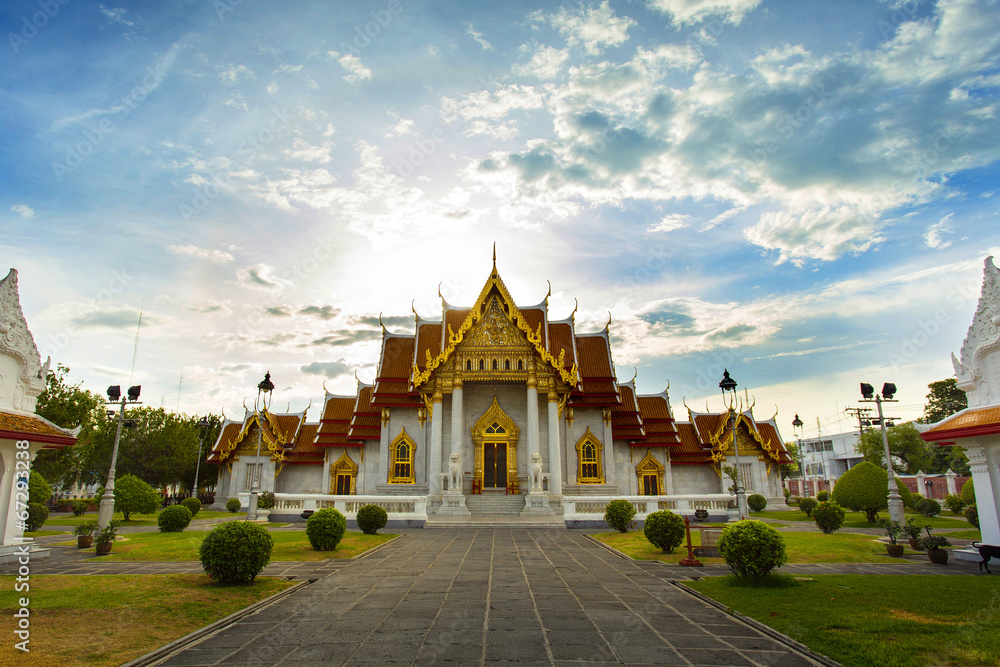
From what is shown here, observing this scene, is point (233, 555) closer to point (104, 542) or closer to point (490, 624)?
point (490, 624)

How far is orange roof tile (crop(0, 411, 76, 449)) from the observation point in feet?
41.5

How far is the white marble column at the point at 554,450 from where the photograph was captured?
25.8m

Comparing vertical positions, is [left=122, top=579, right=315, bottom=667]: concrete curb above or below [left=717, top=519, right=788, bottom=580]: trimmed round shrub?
below

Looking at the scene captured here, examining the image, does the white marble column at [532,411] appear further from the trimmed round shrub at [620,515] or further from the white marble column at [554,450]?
the trimmed round shrub at [620,515]

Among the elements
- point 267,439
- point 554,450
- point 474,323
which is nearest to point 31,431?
point 474,323

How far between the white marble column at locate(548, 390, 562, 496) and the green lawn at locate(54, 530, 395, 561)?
358 inches

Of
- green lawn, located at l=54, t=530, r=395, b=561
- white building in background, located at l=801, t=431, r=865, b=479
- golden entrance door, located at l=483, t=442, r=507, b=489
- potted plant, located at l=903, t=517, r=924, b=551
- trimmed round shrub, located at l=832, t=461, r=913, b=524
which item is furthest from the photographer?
white building in background, located at l=801, t=431, r=865, b=479

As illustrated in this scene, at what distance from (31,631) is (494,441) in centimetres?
2248

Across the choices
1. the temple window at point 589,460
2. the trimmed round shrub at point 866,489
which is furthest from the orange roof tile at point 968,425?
the temple window at point 589,460

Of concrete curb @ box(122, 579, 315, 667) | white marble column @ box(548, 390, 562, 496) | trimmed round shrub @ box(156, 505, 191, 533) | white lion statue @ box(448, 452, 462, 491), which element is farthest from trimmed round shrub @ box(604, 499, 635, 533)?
trimmed round shrub @ box(156, 505, 191, 533)

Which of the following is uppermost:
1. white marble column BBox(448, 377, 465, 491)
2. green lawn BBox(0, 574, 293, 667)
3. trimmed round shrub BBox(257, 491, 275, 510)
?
white marble column BBox(448, 377, 465, 491)

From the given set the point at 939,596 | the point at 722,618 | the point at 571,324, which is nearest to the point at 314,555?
the point at 722,618

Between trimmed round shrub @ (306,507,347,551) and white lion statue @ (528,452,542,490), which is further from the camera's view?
white lion statue @ (528,452,542,490)

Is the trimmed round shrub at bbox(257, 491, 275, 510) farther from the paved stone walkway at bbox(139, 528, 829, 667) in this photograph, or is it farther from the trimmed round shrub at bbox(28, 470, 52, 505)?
the paved stone walkway at bbox(139, 528, 829, 667)
